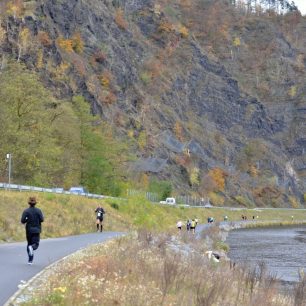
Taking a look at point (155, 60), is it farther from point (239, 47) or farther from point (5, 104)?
point (5, 104)

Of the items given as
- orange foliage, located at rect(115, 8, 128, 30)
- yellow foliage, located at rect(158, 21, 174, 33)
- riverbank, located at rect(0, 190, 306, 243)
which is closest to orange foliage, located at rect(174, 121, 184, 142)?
orange foliage, located at rect(115, 8, 128, 30)

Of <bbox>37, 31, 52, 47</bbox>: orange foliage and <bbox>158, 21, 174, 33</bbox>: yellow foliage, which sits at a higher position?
<bbox>158, 21, 174, 33</bbox>: yellow foliage

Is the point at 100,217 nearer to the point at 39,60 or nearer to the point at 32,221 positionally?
the point at 32,221

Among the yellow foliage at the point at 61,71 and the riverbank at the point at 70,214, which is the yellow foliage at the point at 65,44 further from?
the riverbank at the point at 70,214

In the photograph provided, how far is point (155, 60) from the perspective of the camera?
135875 millimetres

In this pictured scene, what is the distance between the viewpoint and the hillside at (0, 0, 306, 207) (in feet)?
205

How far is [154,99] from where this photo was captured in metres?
123

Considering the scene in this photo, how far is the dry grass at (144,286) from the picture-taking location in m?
11.2

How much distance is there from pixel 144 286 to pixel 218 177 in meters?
105

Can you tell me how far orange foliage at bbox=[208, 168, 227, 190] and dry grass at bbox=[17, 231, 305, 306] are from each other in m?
97.8

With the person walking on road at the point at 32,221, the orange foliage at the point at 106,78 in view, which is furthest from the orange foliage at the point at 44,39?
the person walking on road at the point at 32,221

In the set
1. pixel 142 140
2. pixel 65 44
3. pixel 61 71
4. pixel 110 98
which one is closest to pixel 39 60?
pixel 61 71

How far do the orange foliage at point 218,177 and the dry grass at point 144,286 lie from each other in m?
97.8

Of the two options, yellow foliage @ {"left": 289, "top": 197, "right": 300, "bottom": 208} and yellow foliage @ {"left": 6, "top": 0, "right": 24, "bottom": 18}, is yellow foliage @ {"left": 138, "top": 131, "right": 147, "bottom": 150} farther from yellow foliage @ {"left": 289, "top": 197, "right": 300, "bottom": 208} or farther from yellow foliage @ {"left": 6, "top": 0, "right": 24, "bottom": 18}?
yellow foliage @ {"left": 289, "top": 197, "right": 300, "bottom": 208}
